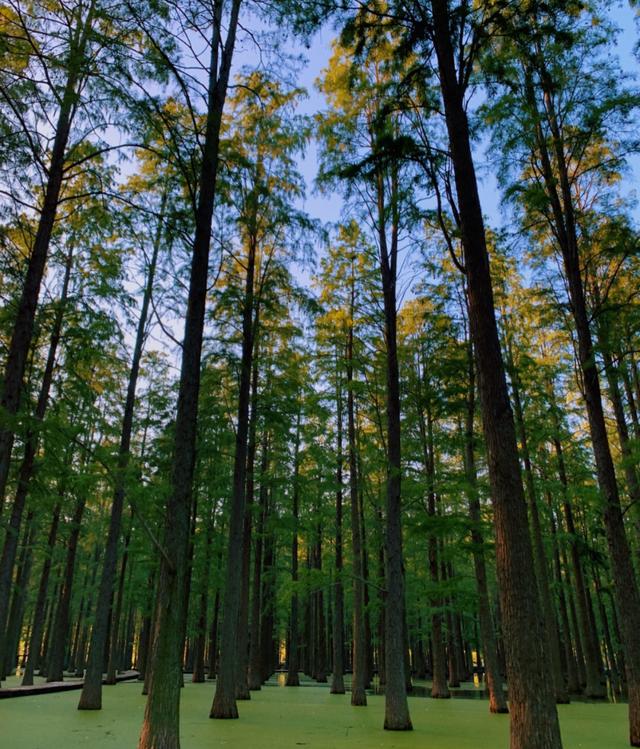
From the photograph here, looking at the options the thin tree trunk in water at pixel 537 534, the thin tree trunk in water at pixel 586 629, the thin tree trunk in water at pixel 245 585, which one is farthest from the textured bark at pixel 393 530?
the thin tree trunk in water at pixel 586 629

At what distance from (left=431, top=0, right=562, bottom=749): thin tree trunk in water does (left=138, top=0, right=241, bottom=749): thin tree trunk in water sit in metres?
3.05

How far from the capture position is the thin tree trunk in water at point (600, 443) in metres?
6.72

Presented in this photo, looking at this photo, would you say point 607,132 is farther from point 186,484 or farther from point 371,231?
point 186,484

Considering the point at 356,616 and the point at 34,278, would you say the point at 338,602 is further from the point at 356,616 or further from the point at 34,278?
the point at 34,278

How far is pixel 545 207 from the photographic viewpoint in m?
8.98

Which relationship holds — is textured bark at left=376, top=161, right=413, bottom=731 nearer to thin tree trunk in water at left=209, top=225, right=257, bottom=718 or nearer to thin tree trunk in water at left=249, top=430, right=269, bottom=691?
thin tree trunk in water at left=209, top=225, right=257, bottom=718

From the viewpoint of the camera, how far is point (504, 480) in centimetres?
493

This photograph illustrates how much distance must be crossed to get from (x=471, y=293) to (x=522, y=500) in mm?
2223

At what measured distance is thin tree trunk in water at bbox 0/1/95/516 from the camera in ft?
19.2

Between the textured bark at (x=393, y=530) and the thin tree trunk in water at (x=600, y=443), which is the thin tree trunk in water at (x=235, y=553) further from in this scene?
the thin tree trunk in water at (x=600, y=443)

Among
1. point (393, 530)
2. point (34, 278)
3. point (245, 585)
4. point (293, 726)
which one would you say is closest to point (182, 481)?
point (34, 278)

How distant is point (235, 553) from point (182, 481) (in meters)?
4.87

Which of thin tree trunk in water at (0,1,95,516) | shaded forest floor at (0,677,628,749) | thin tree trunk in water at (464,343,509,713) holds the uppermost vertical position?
thin tree trunk in water at (0,1,95,516)

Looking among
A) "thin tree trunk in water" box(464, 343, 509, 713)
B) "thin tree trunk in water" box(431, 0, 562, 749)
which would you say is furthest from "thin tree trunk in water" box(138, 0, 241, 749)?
"thin tree trunk in water" box(464, 343, 509, 713)
